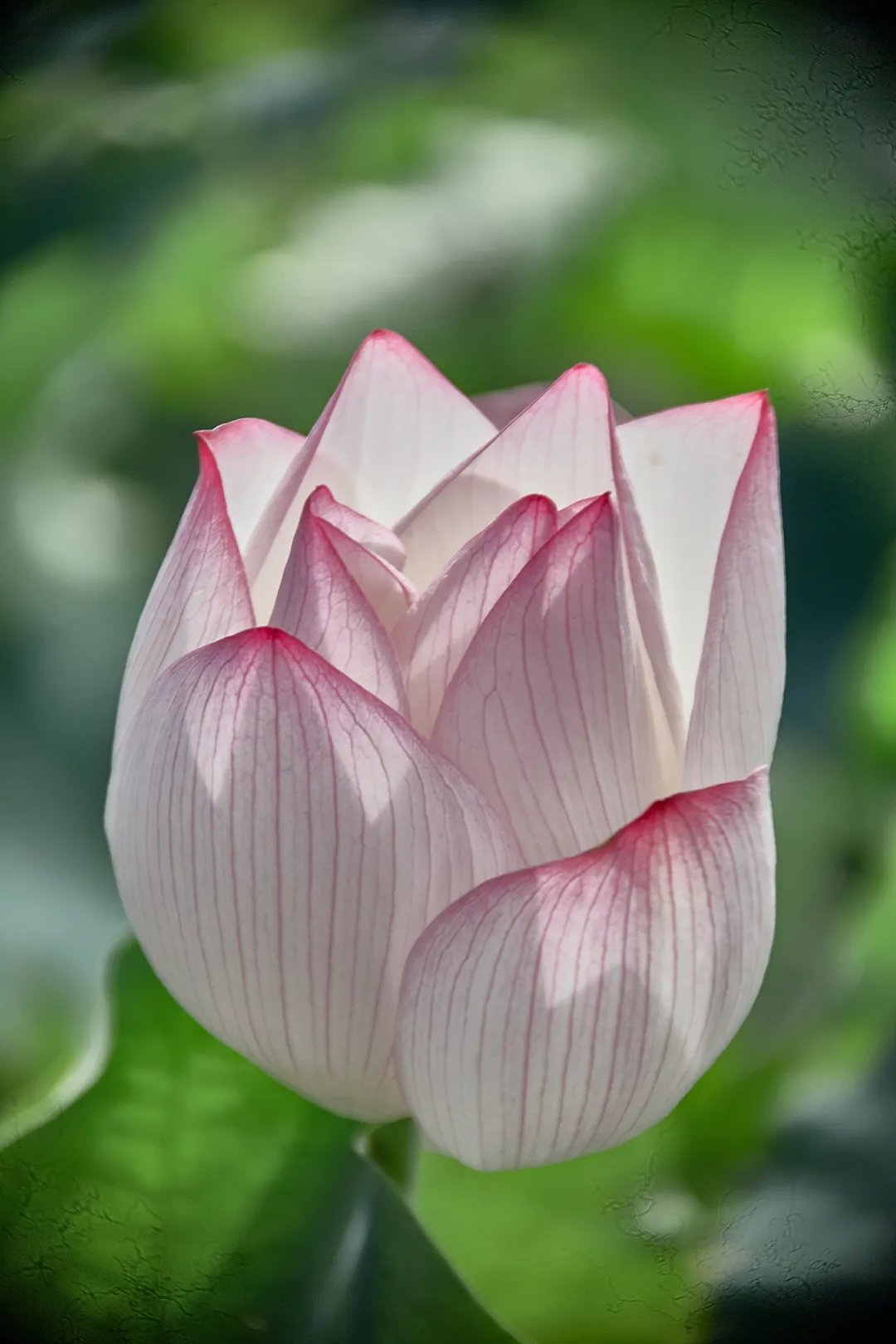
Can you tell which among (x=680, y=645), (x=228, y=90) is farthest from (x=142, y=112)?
(x=680, y=645)

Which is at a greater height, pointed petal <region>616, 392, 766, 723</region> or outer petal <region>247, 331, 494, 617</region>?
outer petal <region>247, 331, 494, 617</region>

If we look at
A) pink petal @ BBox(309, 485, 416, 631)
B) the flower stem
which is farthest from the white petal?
the flower stem

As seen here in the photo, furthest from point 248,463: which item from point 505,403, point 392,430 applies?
point 505,403

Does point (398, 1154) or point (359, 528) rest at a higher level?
point (359, 528)

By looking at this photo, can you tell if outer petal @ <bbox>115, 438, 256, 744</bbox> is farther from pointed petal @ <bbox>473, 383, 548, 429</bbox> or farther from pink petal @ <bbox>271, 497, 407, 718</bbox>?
pointed petal @ <bbox>473, 383, 548, 429</bbox>

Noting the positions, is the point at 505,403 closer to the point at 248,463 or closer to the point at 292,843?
the point at 248,463

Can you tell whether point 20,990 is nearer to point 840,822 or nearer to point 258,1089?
point 258,1089
